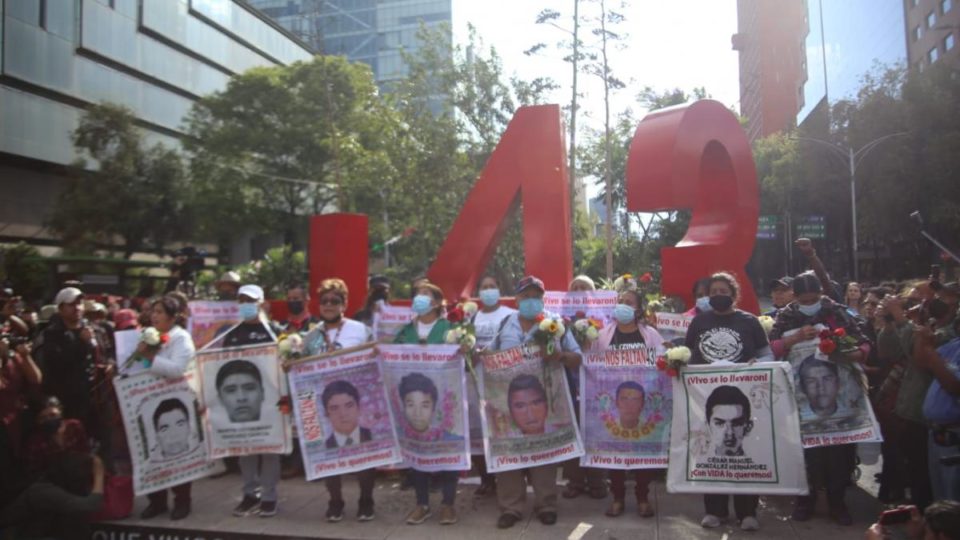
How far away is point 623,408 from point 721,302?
1.17 m

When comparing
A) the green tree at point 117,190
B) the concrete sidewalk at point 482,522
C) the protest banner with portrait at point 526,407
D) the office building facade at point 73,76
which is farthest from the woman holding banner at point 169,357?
the office building facade at point 73,76

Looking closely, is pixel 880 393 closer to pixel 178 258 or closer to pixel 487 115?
pixel 178 258

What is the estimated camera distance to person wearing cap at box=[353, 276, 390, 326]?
7855mm

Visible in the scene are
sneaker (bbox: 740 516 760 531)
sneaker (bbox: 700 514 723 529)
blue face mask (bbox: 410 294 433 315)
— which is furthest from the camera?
blue face mask (bbox: 410 294 433 315)

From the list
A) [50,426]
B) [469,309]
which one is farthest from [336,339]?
[50,426]

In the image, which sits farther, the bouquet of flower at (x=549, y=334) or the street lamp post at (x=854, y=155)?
the street lamp post at (x=854, y=155)

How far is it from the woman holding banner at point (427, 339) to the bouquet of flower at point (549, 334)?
860 millimetres

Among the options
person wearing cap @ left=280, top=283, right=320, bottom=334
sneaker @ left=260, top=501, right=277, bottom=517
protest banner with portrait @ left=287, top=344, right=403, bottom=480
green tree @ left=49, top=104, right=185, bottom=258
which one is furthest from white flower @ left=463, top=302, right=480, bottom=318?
green tree @ left=49, top=104, right=185, bottom=258

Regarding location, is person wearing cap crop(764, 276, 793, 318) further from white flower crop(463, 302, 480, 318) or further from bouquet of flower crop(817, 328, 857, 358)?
white flower crop(463, 302, 480, 318)

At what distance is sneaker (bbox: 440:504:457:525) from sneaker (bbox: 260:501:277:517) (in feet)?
4.71

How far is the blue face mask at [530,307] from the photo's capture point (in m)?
5.94

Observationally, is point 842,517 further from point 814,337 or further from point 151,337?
point 151,337

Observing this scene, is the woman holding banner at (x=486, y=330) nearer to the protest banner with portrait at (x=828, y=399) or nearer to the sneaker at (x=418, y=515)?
the sneaker at (x=418, y=515)

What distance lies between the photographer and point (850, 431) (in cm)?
544
